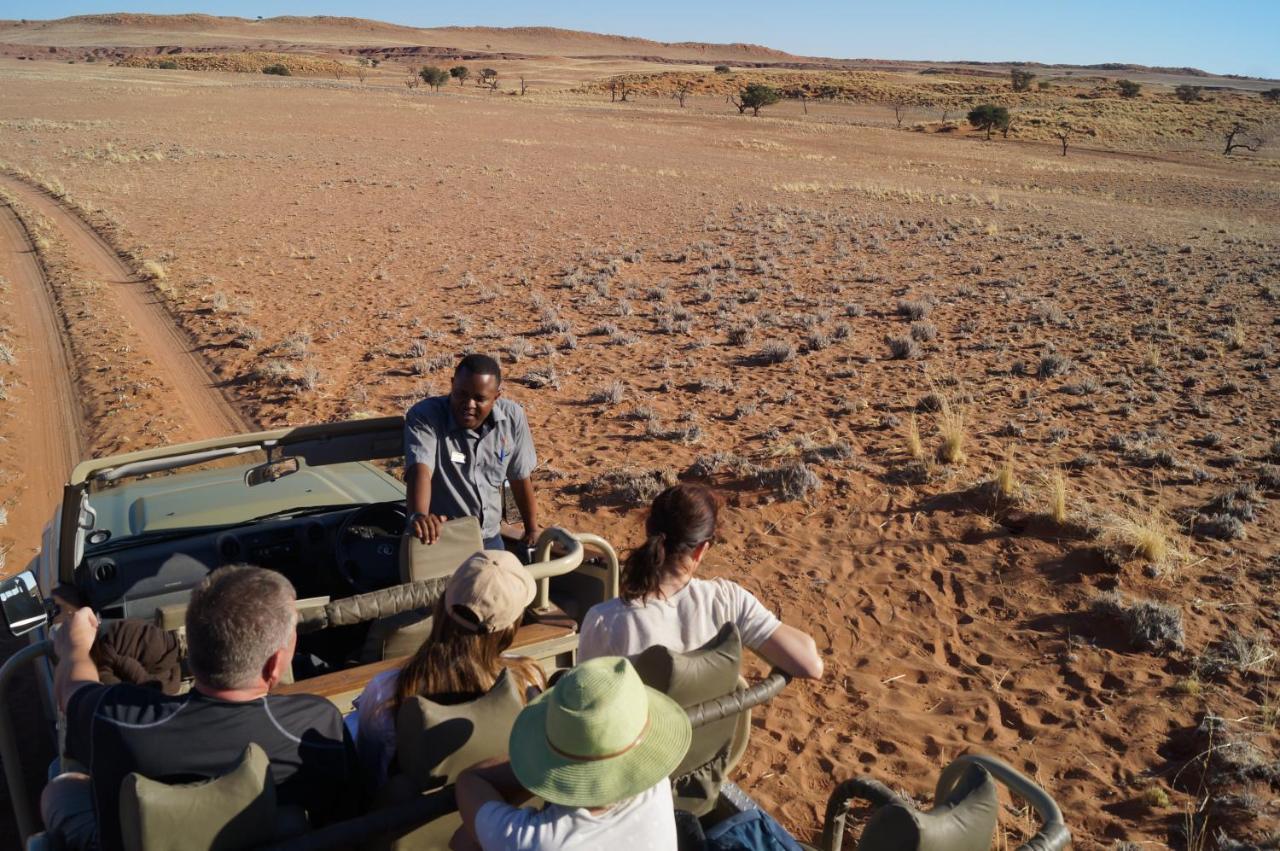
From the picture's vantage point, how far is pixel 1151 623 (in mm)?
5891

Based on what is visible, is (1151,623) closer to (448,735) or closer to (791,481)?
(791,481)

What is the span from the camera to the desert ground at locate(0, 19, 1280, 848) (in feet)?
17.5

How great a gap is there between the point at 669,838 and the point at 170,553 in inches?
120

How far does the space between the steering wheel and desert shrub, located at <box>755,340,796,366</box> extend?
839cm

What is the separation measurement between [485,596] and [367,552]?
204cm

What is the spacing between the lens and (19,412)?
33.2ft

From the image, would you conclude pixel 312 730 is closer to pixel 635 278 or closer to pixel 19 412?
pixel 19 412

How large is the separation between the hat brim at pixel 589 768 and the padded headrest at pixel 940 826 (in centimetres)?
49

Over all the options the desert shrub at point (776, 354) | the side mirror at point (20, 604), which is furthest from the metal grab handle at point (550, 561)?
the desert shrub at point (776, 354)

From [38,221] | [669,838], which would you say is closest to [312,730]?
[669,838]

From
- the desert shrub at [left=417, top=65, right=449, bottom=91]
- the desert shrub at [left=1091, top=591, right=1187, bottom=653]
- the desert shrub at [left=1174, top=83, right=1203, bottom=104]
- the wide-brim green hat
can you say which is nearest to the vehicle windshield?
the wide-brim green hat

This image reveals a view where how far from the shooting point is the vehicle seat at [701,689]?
2.59 m

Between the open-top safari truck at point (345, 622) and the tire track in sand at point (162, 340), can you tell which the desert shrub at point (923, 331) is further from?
the open-top safari truck at point (345, 622)

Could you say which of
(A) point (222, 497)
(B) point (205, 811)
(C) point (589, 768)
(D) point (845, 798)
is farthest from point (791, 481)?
(B) point (205, 811)
